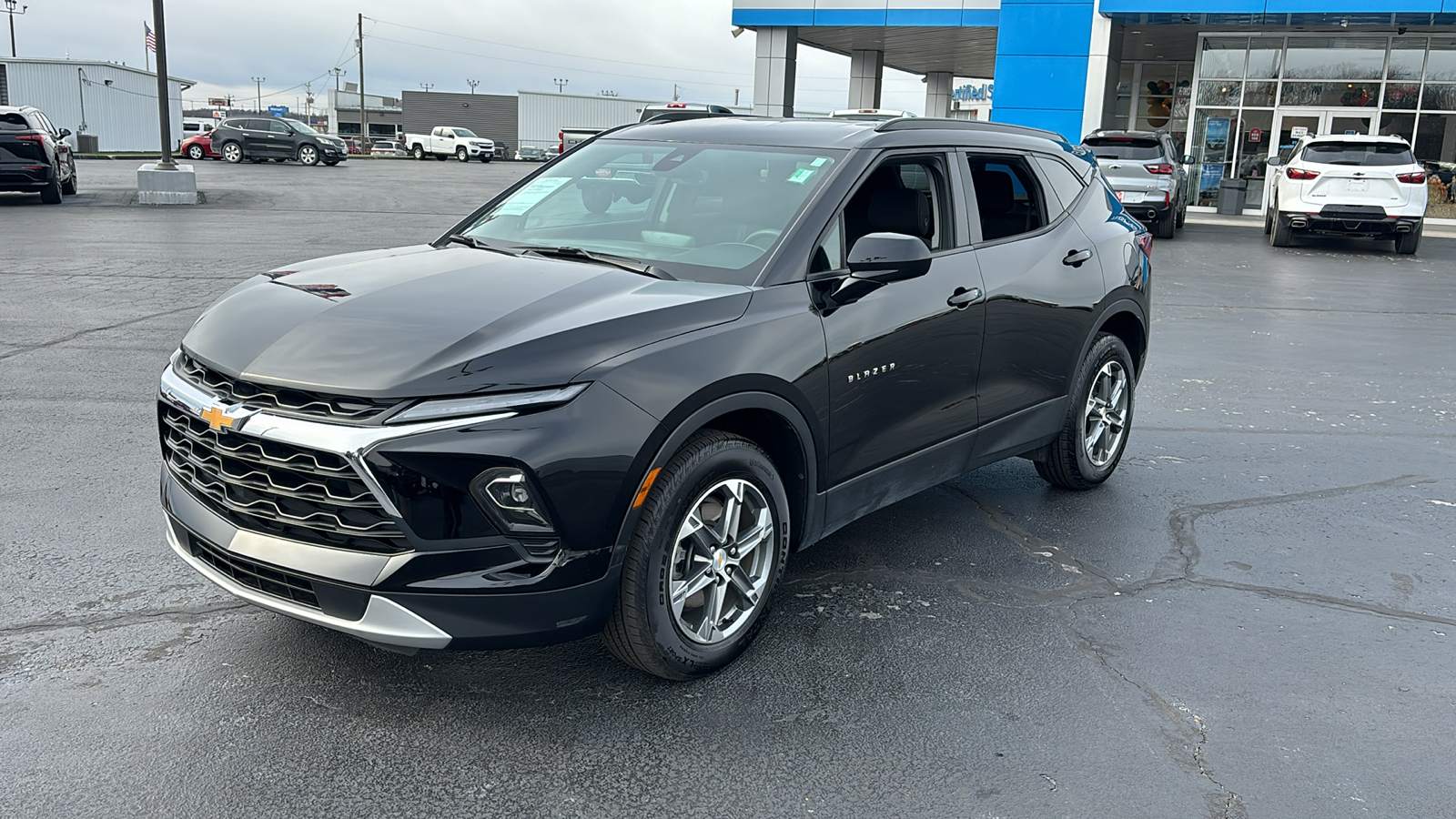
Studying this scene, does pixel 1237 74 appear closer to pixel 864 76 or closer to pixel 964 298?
pixel 864 76

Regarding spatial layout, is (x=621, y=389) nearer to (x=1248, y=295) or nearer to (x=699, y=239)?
(x=699, y=239)

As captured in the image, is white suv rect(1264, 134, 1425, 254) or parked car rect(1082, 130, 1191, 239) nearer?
white suv rect(1264, 134, 1425, 254)

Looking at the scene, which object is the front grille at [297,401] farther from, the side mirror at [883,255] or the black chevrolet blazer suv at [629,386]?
the side mirror at [883,255]

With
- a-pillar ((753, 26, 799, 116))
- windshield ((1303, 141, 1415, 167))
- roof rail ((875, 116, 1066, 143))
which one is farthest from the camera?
a-pillar ((753, 26, 799, 116))

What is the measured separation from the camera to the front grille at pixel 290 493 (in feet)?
10.2

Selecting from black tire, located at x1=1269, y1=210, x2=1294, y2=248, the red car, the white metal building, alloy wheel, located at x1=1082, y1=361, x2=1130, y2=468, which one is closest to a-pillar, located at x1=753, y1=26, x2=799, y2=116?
black tire, located at x1=1269, y1=210, x2=1294, y2=248

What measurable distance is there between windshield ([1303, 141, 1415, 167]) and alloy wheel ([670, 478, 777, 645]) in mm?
19059

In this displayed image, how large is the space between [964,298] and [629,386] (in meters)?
1.85

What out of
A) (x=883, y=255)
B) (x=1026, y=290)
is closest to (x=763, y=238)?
(x=883, y=255)

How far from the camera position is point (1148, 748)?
342 cm

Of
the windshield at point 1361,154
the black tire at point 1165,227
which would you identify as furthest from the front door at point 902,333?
the black tire at point 1165,227

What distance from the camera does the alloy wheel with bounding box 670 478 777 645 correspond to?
3.62 m

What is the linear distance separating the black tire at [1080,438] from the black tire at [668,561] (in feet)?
7.77

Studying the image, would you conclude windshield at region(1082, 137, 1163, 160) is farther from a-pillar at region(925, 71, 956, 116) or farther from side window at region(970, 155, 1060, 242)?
a-pillar at region(925, 71, 956, 116)
